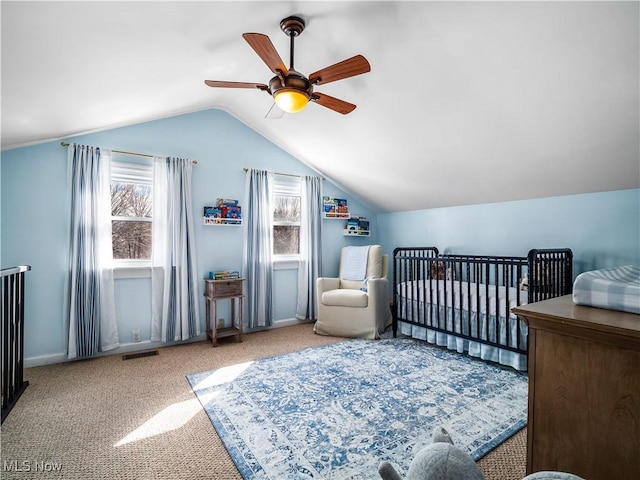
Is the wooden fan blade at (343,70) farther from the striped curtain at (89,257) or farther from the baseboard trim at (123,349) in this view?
the baseboard trim at (123,349)

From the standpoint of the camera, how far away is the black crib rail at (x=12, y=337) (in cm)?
209

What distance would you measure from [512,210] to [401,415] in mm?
2628

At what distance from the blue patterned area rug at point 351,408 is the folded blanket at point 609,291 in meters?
1.06

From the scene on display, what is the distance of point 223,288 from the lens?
11.6ft

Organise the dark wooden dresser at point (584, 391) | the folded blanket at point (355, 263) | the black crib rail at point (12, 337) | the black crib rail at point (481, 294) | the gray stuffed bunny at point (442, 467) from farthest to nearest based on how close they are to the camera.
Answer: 1. the folded blanket at point (355, 263)
2. the black crib rail at point (481, 294)
3. the black crib rail at point (12, 337)
4. the dark wooden dresser at point (584, 391)
5. the gray stuffed bunny at point (442, 467)

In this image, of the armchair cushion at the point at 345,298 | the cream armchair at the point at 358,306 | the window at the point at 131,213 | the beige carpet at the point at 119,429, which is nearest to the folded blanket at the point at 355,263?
the cream armchair at the point at 358,306

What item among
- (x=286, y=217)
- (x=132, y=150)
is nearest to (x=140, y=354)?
(x=132, y=150)

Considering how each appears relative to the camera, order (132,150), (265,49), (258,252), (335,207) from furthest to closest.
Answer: (335,207)
(258,252)
(132,150)
(265,49)

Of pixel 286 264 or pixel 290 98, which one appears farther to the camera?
pixel 286 264

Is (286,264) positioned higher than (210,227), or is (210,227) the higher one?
(210,227)

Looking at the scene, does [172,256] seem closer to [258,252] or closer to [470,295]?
[258,252]

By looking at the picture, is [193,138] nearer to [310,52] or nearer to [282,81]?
[310,52]

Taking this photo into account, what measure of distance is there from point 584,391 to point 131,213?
3.79m

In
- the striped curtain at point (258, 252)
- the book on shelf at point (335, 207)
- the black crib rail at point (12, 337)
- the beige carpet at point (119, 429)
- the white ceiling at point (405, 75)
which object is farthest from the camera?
the book on shelf at point (335, 207)
